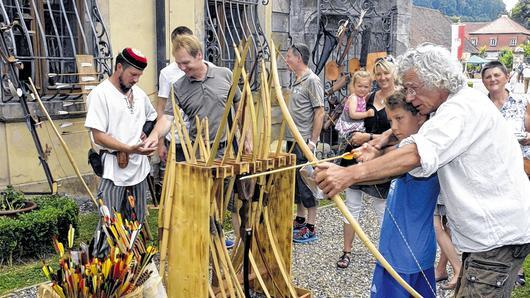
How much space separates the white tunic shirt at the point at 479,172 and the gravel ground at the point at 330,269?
6.05 feet

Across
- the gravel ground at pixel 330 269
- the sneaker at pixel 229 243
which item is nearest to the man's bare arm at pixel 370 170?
the gravel ground at pixel 330 269

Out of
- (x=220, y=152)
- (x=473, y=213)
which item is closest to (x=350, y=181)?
(x=473, y=213)

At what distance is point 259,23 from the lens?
8195 millimetres

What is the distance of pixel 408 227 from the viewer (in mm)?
2738

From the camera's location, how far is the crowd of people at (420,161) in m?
2.16

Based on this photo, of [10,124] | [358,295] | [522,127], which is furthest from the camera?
[10,124]

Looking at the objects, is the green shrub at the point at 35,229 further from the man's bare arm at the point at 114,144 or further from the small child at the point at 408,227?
the small child at the point at 408,227

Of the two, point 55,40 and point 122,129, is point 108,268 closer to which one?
point 122,129

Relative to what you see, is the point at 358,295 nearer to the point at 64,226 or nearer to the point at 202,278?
the point at 202,278

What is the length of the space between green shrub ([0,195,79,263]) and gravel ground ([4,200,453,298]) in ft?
1.84

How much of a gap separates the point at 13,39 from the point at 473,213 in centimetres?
464

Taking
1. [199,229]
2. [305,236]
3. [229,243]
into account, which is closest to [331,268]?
[305,236]

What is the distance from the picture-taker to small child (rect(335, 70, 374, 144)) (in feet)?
16.4

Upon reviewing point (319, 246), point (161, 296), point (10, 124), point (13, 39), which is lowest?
point (319, 246)
